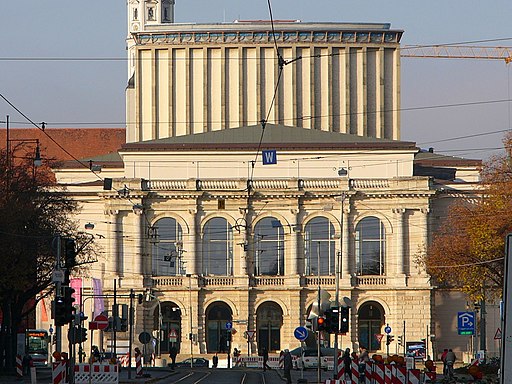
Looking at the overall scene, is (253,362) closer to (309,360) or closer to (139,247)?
(309,360)

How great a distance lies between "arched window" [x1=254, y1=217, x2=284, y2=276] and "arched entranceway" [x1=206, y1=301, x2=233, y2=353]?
4065 mm

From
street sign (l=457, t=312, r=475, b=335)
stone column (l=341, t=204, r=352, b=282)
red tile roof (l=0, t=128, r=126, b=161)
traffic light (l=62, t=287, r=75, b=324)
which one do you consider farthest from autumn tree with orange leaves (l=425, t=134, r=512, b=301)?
Result: red tile roof (l=0, t=128, r=126, b=161)

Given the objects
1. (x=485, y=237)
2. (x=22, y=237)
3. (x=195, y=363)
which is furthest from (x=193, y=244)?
(x=22, y=237)

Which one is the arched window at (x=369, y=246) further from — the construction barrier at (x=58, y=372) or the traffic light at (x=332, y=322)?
the construction barrier at (x=58, y=372)

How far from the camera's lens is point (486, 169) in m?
75.7

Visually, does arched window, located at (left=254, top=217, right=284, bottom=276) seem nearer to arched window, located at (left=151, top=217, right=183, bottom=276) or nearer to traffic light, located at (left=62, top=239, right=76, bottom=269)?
arched window, located at (left=151, top=217, right=183, bottom=276)

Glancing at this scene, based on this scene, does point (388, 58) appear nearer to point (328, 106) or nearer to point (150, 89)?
point (328, 106)

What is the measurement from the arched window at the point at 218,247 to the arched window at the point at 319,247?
20.6 ft

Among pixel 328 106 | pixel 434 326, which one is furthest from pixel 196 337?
pixel 328 106

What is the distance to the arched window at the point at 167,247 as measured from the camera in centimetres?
11488

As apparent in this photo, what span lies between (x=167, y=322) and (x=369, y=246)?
1754 centimetres

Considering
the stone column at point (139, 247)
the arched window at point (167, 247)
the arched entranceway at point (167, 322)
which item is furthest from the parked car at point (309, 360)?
the stone column at point (139, 247)

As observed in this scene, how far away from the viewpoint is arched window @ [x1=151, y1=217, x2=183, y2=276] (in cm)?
11488

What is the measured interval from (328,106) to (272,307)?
27.6 metres
